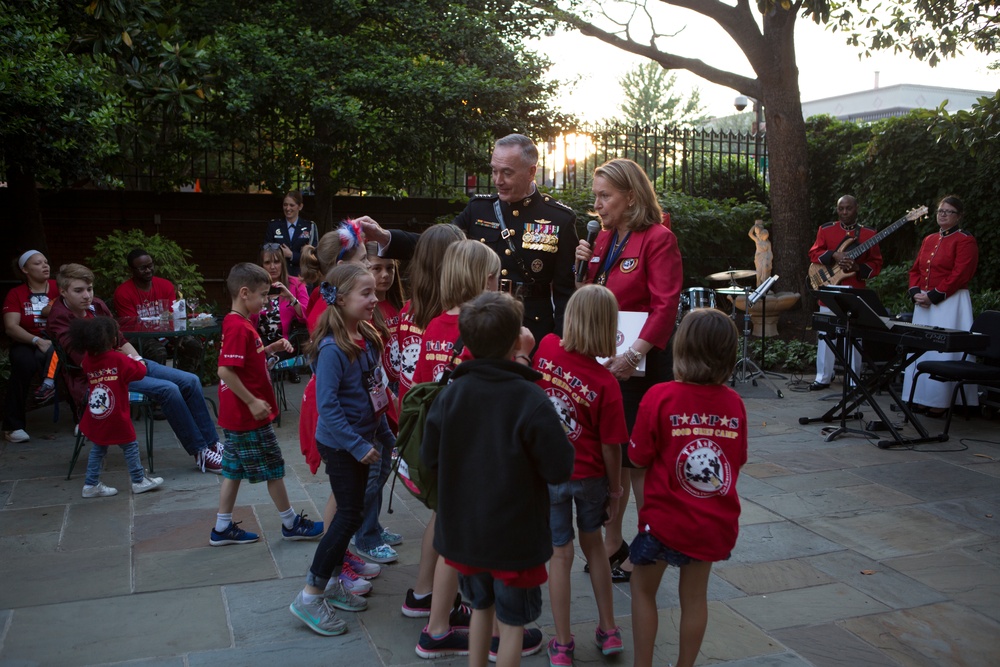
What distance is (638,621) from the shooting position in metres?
3.03

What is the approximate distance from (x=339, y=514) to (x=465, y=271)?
112 cm

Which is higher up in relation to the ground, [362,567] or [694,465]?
[694,465]

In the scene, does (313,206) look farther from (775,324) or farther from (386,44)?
(775,324)

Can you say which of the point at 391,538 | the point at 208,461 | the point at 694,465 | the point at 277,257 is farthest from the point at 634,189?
the point at 277,257

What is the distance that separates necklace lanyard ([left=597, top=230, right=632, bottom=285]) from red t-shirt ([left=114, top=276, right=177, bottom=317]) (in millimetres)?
5090

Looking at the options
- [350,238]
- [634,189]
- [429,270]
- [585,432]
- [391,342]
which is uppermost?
[634,189]

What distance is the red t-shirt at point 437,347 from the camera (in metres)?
3.40

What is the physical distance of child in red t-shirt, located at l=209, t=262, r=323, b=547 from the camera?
448cm

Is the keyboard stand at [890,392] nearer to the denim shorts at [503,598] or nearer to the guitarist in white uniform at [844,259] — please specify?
the guitarist in white uniform at [844,259]

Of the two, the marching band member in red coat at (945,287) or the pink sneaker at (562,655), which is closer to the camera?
the pink sneaker at (562,655)

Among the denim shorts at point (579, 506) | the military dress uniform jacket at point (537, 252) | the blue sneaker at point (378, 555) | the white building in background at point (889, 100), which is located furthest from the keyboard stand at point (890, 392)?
the white building in background at point (889, 100)

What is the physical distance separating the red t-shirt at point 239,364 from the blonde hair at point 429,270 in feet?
4.12

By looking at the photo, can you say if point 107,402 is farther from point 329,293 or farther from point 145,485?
point 329,293

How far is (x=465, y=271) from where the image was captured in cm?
337
